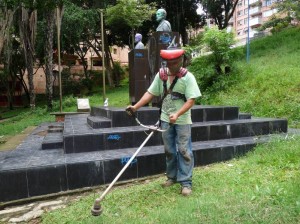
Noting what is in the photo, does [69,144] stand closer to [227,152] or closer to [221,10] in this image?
[227,152]

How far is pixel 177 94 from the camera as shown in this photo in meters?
3.64

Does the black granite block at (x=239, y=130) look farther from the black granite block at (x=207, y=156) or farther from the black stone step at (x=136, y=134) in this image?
the black granite block at (x=207, y=156)

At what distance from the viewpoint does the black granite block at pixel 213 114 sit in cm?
640

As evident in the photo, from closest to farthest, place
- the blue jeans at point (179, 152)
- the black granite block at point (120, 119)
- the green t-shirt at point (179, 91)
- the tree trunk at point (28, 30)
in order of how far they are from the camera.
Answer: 1. the green t-shirt at point (179, 91)
2. the blue jeans at point (179, 152)
3. the black granite block at point (120, 119)
4. the tree trunk at point (28, 30)

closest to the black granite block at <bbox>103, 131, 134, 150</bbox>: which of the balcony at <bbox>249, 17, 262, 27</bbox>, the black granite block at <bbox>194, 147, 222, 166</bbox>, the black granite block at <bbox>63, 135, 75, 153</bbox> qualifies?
the black granite block at <bbox>63, 135, 75, 153</bbox>

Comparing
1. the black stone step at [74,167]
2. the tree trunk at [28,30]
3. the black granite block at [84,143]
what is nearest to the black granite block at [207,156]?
the black stone step at [74,167]

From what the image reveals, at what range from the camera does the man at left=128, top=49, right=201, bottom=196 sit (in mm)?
3494

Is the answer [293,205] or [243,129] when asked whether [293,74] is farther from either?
[293,205]

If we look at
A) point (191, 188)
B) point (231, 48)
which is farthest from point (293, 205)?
point (231, 48)

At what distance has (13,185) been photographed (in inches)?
154

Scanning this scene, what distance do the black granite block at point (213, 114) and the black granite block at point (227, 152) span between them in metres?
1.34

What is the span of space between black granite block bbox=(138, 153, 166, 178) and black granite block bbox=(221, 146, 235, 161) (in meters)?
1.09

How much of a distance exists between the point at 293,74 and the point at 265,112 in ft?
7.71

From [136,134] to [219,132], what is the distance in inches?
65.6
